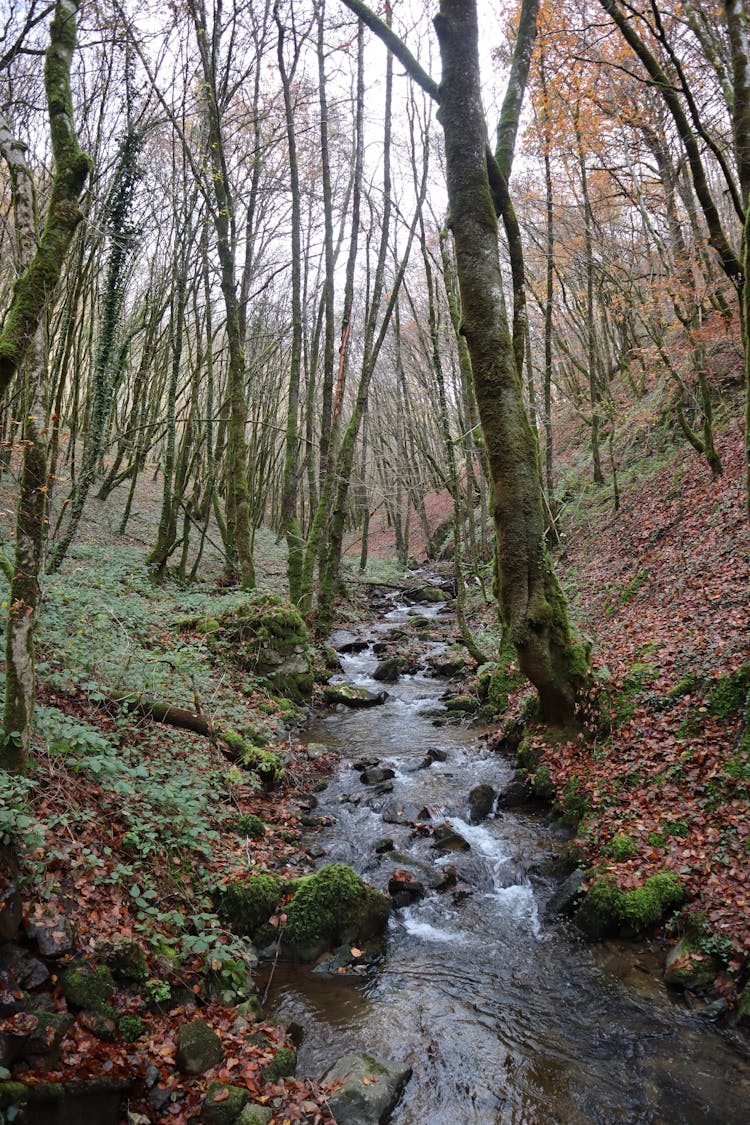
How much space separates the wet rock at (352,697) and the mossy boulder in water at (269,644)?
0.43 meters

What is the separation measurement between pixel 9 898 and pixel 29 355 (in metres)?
3.34

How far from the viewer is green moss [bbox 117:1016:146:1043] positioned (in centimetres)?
337

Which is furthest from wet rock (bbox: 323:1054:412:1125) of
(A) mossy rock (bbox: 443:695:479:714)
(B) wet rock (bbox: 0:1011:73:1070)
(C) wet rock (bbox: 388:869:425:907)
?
(A) mossy rock (bbox: 443:695:479:714)

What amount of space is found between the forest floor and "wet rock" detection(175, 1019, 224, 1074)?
0.16 ft

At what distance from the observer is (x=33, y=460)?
4.02m

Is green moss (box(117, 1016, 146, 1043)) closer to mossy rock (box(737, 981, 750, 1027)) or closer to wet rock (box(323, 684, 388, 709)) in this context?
mossy rock (box(737, 981, 750, 1027))

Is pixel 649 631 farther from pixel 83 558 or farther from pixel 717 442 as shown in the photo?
pixel 83 558

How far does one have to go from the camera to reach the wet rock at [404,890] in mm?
5543

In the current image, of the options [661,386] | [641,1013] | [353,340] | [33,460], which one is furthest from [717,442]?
[353,340]

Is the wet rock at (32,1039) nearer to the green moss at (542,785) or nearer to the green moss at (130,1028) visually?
the green moss at (130,1028)

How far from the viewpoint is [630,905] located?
4742mm

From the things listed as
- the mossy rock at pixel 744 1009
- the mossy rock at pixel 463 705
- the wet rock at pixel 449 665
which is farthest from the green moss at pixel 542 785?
the wet rock at pixel 449 665

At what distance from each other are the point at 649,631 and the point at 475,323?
180 inches

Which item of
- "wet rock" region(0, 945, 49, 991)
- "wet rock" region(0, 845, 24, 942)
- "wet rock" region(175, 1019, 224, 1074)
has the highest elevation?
"wet rock" region(0, 845, 24, 942)
